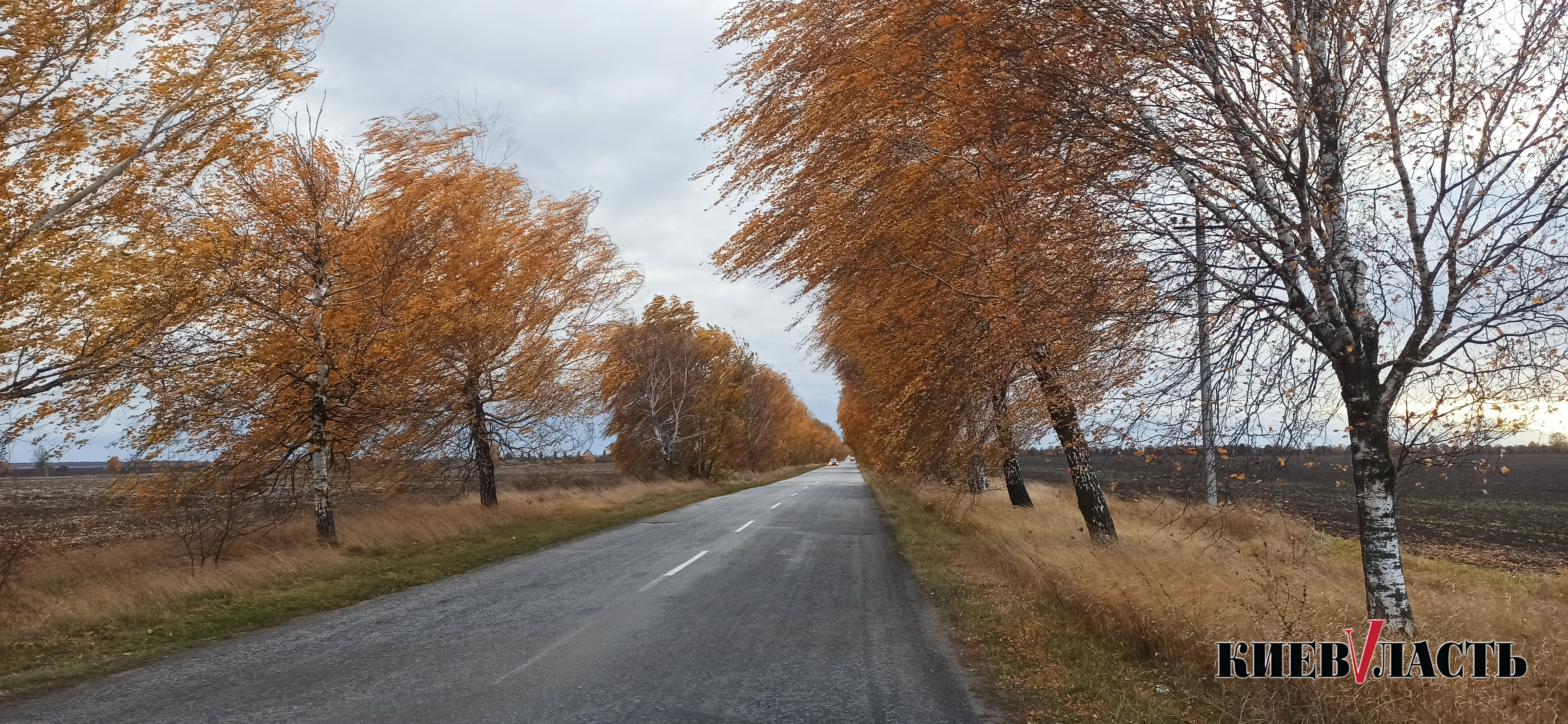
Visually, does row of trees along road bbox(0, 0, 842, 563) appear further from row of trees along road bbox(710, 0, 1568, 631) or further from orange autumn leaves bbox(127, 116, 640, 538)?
row of trees along road bbox(710, 0, 1568, 631)

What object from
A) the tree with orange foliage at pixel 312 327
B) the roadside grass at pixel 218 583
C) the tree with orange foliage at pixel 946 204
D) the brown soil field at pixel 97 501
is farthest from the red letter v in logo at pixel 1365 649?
the brown soil field at pixel 97 501

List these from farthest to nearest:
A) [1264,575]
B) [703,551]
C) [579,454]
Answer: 1. [579,454]
2. [703,551]
3. [1264,575]

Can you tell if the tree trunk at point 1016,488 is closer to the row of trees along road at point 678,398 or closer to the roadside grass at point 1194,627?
the roadside grass at point 1194,627

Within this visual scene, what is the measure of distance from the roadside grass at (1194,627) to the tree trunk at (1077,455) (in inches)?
20.3

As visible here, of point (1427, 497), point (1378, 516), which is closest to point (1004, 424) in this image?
point (1378, 516)

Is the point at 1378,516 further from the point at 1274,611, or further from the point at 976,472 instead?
the point at 976,472

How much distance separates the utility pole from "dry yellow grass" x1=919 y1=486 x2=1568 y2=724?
66cm

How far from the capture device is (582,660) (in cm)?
634

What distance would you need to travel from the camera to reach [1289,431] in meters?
5.59

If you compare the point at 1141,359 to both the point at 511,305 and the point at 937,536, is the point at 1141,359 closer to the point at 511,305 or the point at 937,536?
the point at 937,536

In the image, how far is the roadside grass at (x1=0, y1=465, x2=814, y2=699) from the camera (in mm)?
6875

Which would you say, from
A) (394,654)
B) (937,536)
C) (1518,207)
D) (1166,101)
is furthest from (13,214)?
(937,536)

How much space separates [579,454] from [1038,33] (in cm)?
1683

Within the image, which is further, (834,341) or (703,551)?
(834,341)
